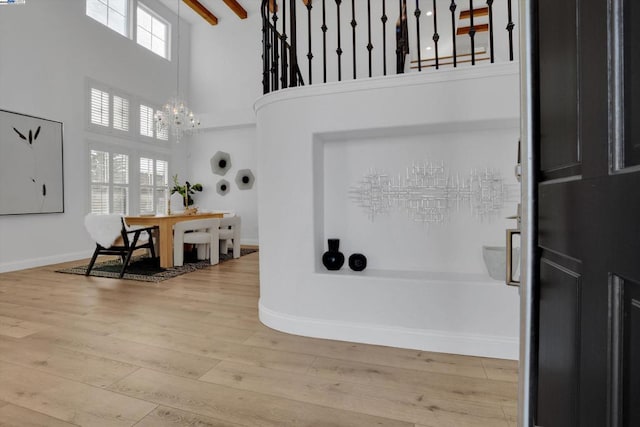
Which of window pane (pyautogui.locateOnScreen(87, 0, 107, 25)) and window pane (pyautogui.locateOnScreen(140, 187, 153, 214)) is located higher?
window pane (pyautogui.locateOnScreen(87, 0, 107, 25))

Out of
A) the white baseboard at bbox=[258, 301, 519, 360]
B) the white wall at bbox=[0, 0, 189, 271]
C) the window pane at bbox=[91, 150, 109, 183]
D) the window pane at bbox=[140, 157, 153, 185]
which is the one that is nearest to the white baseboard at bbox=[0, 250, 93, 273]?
the white wall at bbox=[0, 0, 189, 271]

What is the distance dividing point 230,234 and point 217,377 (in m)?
4.00

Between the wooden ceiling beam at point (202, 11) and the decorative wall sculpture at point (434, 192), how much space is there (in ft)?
22.7

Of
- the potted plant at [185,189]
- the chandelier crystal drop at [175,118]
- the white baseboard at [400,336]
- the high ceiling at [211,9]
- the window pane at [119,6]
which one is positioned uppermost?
the high ceiling at [211,9]

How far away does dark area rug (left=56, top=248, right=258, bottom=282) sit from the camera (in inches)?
161

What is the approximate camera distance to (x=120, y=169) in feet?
20.8

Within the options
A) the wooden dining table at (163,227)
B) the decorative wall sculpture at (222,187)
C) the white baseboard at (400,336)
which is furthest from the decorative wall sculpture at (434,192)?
the decorative wall sculpture at (222,187)

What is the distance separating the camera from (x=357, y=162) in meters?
2.48

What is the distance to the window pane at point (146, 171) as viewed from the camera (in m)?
6.83

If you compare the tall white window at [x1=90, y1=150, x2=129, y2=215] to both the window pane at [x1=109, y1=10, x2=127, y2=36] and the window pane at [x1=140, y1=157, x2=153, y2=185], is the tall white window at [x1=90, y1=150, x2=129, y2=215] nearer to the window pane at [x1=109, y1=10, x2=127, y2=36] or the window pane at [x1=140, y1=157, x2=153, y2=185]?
the window pane at [x1=140, y1=157, x2=153, y2=185]

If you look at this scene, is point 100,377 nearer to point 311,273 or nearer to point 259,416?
point 259,416

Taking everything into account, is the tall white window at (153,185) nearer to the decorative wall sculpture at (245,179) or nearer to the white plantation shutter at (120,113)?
the white plantation shutter at (120,113)

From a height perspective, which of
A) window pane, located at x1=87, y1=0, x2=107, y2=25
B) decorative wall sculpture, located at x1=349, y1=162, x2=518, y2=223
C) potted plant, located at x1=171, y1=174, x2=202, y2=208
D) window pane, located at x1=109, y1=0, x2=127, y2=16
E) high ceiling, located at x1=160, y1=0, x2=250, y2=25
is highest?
high ceiling, located at x1=160, y1=0, x2=250, y2=25

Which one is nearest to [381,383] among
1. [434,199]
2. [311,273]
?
[311,273]
